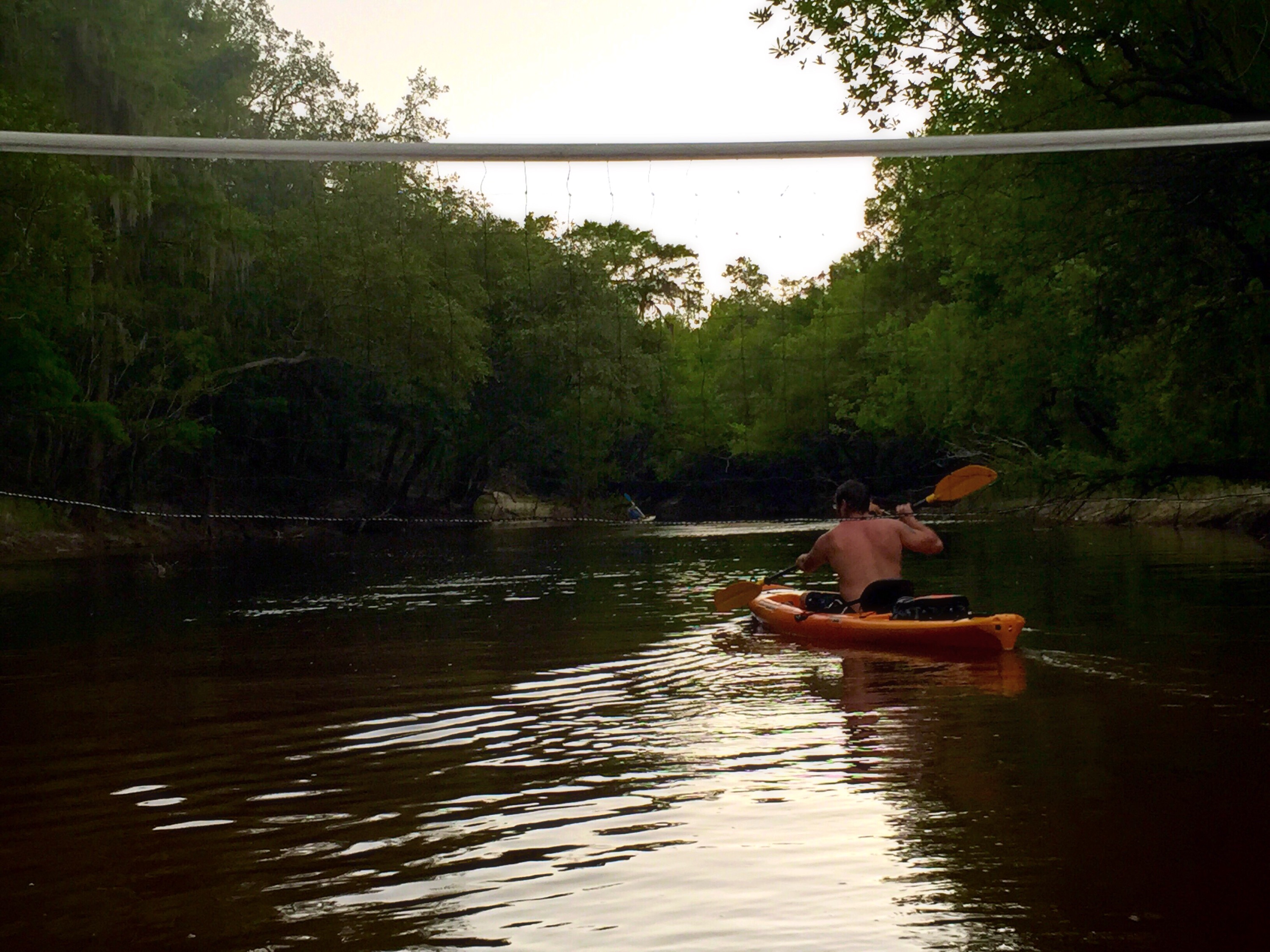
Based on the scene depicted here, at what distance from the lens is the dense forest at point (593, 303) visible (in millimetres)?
16141

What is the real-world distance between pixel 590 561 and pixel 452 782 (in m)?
18.3

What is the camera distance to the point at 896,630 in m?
10.5

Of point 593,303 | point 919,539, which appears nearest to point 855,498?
point 919,539

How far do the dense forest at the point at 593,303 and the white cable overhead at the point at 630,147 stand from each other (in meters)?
5.28

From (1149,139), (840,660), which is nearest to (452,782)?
(840,660)

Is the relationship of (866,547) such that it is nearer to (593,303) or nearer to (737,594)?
(737,594)

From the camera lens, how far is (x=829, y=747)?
7.07m

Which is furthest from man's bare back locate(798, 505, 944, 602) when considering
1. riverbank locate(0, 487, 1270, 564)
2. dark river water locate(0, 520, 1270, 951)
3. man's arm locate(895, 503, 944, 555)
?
riverbank locate(0, 487, 1270, 564)

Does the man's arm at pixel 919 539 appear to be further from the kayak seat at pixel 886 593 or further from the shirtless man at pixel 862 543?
the kayak seat at pixel 886 593

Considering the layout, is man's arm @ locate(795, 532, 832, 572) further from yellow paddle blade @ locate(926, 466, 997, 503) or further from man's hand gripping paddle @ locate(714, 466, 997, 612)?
yellow paddle blade @ locate(926, 466, 997, 503)

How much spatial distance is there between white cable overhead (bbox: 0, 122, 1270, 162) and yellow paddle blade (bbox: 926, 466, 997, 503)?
389 cm

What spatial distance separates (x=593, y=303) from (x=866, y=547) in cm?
3210

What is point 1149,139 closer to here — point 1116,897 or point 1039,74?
point 1116,897

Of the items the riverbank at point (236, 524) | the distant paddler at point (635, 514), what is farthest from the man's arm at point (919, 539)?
the distant paddler at point (635, 514)
